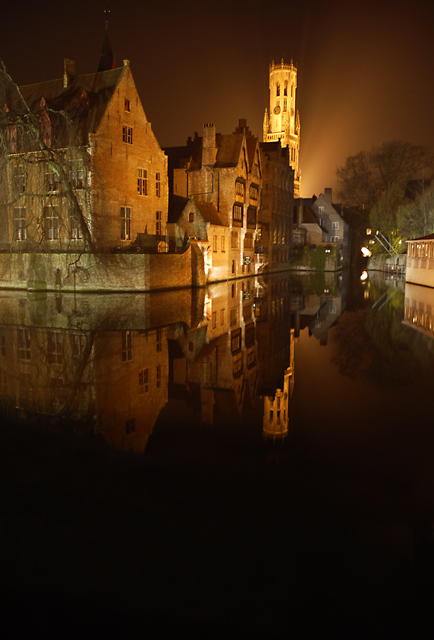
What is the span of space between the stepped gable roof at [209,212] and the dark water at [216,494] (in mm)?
25963

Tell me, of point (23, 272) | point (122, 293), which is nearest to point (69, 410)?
point (122, 293)

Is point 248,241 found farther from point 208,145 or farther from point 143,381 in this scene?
point 143,381

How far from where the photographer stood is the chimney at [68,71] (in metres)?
35.6

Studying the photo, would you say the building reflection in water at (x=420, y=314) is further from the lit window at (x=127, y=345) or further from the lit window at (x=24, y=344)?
the lit window at (x=24, y=344)

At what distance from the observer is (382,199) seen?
62.7 metres

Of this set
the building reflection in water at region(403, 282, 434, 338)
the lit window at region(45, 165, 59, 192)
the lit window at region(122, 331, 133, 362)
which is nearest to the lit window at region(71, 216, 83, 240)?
the lit window at region(45, 165, 59, 192)

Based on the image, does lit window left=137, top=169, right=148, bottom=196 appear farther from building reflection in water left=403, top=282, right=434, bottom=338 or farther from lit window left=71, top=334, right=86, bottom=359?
lit window left=71, top=334, right=86, bottom=359

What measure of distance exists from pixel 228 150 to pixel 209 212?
797 cm

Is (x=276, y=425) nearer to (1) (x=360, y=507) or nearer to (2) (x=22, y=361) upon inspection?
(1) (x=360, y=507)

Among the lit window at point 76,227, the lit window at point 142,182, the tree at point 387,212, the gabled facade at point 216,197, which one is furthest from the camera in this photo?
the tree at point 387,212

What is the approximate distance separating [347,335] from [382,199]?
5256cm

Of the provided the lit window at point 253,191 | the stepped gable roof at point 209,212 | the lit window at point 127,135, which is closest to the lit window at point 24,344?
the lit window at point 127,135

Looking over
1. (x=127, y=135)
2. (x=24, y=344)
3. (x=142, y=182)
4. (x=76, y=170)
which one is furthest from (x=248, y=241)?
(x=24, y=344)

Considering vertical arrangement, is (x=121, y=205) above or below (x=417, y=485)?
above
